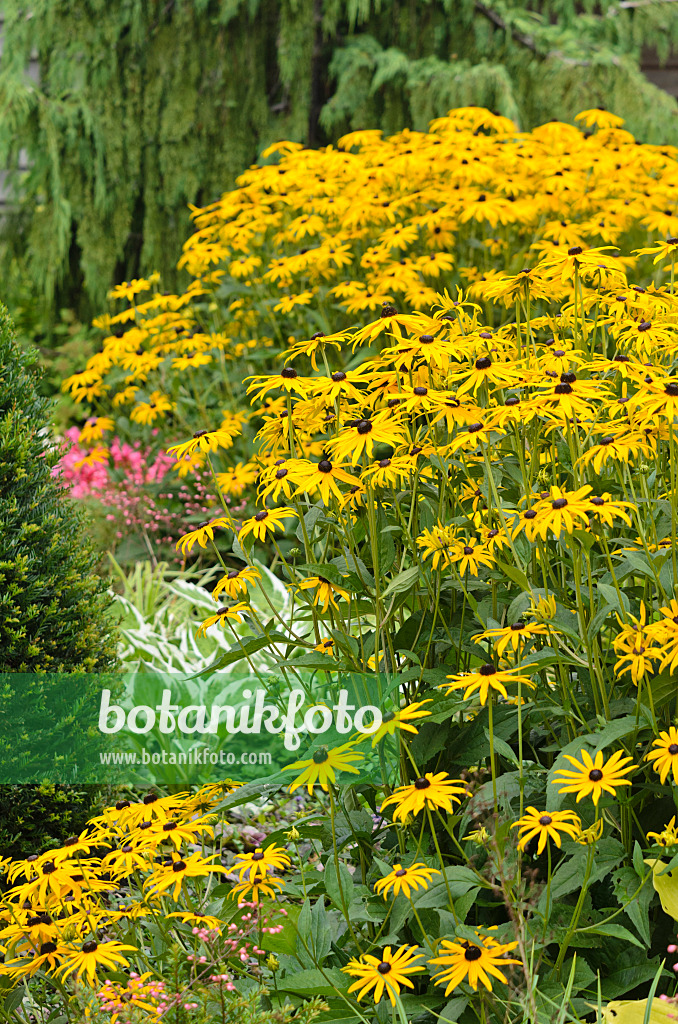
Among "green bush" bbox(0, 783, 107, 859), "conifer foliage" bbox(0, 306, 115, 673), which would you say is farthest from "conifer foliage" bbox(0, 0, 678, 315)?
"green bush" bbox(0, 783, 107, 859)

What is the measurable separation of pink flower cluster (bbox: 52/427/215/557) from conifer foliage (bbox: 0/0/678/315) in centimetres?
184

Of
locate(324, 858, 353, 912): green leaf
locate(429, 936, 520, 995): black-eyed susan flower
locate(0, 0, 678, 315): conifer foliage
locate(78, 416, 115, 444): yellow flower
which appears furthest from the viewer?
locate(0, 0, 678, 315): conifer foliage

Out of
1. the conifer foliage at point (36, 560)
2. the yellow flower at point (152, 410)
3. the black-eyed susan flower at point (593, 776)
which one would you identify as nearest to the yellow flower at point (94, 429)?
the yellow flower at point (152, 410)

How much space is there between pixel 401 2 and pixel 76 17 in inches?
78.1

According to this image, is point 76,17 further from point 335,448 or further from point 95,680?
point 335,448

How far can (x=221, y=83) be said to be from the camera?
5.84 m

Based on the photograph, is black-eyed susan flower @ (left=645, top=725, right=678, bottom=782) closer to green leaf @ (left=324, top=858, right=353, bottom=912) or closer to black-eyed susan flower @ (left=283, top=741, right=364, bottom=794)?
black-eyed susan flower @ (left=283, top=741, right=364, bottom=794)

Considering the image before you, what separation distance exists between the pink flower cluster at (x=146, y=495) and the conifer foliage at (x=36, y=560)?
165 centimetres

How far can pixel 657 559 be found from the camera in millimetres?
1625

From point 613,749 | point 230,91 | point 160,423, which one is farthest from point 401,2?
point 613,749

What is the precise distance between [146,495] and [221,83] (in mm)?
2888

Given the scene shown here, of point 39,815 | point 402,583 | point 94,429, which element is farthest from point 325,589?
point 94,429

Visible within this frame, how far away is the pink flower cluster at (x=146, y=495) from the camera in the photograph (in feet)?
14.3

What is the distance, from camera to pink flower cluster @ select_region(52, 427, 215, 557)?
4371 mm
